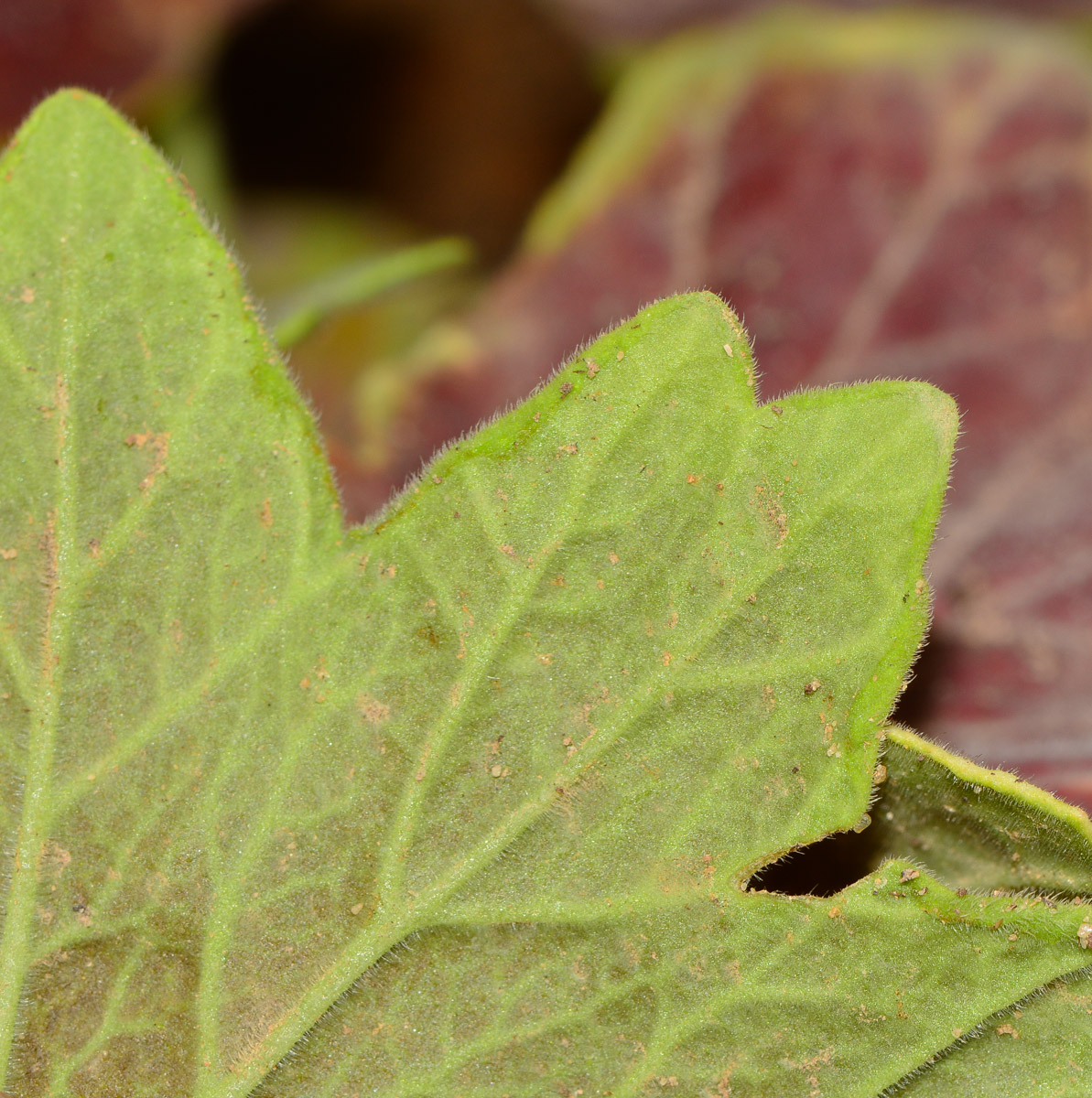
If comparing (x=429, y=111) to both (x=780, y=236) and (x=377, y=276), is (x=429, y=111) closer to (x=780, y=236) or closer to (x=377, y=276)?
(x=780, y=236)

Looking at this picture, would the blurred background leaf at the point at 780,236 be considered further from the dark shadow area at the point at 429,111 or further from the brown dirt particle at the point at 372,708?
the brown dirt particle at the point at 372,708

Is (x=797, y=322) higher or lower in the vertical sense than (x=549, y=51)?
lower

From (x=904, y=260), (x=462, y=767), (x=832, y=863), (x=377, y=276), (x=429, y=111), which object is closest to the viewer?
(x=462, y=767)

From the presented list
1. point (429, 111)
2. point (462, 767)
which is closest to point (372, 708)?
point (462, 767)

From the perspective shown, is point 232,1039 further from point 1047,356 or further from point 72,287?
point 1047,356

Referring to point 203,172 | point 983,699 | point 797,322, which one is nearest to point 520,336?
point 797,322

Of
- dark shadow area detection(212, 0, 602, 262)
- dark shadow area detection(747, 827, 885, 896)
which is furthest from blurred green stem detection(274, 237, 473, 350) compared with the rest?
dark shadow area detection(747, 827, 885, 896)

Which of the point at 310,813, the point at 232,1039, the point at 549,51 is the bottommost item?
the point at 232,1039
